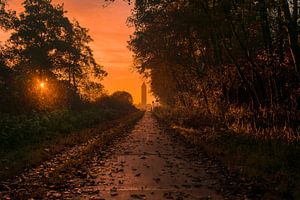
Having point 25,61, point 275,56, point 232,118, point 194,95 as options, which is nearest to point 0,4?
point 25,61

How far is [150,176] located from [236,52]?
39.8ft

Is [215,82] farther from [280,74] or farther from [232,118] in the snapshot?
[280,74]

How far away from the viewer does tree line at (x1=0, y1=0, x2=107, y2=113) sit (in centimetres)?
3731

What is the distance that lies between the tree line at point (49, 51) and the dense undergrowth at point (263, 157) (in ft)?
58.7

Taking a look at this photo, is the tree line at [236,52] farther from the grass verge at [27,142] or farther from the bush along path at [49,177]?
the grass verge at [27,142]

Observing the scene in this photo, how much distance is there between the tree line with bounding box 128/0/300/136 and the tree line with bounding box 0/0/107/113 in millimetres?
10701

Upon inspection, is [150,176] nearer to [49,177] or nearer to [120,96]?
[49,177]

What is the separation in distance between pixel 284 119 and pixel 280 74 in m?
2.06

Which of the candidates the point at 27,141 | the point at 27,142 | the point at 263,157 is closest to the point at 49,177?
the point at 263,157

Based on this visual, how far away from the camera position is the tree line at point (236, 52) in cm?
1455

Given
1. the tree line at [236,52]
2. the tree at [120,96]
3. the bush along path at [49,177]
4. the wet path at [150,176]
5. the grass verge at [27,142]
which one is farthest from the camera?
the tree at [120,96]

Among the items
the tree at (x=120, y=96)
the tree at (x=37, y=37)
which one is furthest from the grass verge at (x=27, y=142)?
the tree at (x=120, y=96)

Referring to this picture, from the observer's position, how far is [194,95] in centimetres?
3206

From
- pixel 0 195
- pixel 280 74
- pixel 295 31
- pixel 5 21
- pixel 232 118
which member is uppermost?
pixel 5 21
